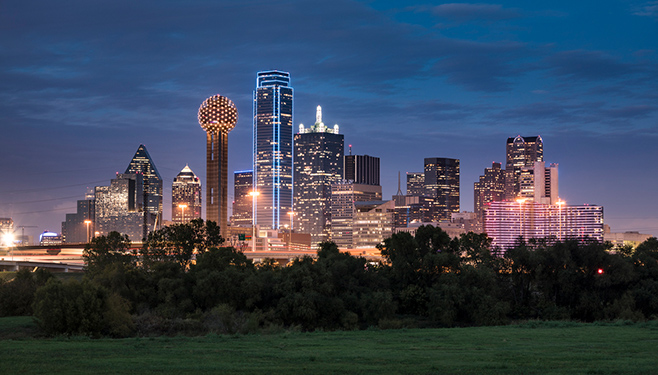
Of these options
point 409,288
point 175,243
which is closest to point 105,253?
point 175,243

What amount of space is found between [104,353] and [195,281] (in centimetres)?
3604

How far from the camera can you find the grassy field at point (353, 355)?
69.3 ft

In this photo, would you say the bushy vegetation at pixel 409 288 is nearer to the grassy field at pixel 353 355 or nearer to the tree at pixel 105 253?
the tree at pixel 105 253

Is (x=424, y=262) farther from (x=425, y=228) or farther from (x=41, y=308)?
(x=41, y=308)

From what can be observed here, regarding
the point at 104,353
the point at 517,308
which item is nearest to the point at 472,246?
the point at 517,308

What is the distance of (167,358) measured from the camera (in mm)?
23406

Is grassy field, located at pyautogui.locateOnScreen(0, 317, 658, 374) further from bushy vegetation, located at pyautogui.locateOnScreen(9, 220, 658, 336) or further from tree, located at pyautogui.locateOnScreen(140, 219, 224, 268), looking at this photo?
tree, located at pyautogui.locateOnScreen(140, 219, 224, 268)

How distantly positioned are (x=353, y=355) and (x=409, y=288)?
3682 centimetres

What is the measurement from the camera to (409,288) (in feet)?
199

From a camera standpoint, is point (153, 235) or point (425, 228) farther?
point (153, 235)

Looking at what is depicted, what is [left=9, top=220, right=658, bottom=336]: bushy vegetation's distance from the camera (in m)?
55.1

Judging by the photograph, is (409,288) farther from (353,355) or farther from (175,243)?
(353,355)

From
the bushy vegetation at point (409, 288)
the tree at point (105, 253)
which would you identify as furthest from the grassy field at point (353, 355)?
the tree at point (105, 253)

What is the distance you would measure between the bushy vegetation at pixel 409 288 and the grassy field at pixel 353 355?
18427 millimetres
